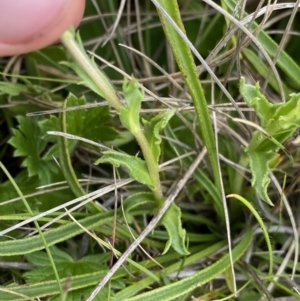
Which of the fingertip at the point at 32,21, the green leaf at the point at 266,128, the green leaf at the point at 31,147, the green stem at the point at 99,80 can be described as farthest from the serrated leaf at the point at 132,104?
the green leaf at the point at 31,147

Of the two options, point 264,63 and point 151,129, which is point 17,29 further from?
point 264,63

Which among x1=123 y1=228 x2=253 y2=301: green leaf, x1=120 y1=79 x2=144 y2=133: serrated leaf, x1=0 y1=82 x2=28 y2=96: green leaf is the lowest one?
x1=123 y1=228 x2=253 y2=301: green leaf

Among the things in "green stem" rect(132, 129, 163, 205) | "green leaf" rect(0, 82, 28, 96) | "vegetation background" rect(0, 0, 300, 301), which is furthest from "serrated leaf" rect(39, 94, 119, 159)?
"green stem" rect(132, 129, 163, 205)

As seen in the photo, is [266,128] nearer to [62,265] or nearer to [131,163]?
[131,163]

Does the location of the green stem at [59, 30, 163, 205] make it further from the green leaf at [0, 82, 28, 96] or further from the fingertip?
the green leaf at [0, 82, 28, 96]

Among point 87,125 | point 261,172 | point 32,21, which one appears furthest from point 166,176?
point 32,21

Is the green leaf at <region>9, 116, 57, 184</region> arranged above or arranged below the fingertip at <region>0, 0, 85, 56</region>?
below

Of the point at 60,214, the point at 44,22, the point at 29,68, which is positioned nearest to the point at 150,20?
the point at 29,68
